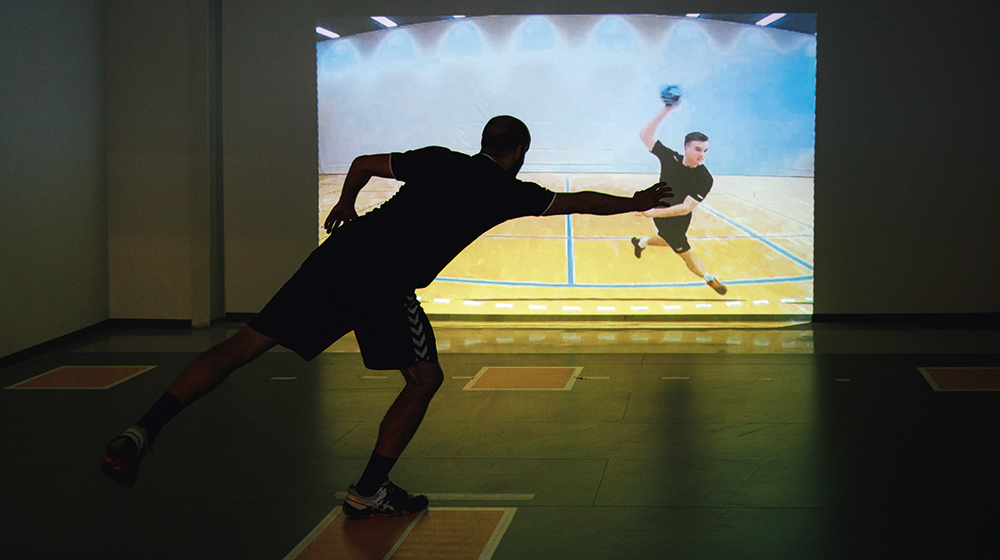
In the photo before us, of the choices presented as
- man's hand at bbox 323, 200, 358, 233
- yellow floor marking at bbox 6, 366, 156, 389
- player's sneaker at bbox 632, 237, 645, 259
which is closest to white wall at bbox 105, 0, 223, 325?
yellow floor marking at bbox 6, 366, 156, 389

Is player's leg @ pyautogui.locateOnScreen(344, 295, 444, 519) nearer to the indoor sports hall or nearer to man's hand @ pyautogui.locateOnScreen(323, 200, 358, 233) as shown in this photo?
man's hand @ pyautogui.locateOnScreen(323, 200, 358, 233)

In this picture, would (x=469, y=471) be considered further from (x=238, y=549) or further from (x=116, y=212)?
(x=116, y=212)

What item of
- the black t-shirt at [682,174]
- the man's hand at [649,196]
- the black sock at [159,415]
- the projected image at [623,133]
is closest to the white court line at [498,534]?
the black sock at [159,415]

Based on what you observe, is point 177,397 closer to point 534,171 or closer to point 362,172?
point 362,172

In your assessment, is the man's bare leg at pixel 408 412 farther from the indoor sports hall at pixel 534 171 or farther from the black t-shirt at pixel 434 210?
the indoor sports hall at pixel 534 171

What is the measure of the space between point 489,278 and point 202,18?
3.43m

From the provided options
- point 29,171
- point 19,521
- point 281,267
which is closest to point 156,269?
point 281,267

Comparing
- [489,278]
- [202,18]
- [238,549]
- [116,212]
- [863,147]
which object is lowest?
[238,549]

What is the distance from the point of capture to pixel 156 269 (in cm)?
834

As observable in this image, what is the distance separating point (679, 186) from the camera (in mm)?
8359

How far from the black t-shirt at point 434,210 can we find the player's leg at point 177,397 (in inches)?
17.3

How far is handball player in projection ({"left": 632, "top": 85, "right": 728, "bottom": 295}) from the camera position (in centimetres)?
826

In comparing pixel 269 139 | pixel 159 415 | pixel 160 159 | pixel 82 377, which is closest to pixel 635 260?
pixel 269 139

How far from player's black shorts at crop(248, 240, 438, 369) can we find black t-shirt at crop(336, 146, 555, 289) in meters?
0.08
